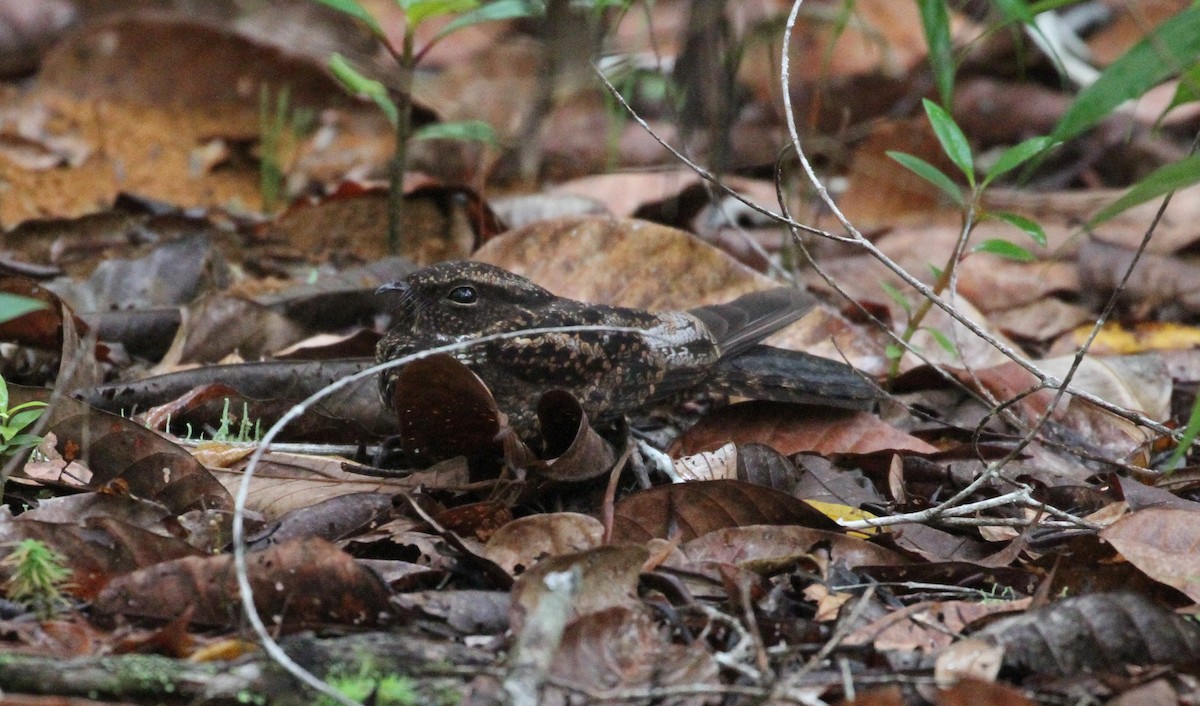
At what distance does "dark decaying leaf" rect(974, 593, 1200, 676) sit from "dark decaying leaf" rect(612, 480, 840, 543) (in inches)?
23.7

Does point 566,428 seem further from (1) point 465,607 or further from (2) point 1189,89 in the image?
(2) point 1189,89

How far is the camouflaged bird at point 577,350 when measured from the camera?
11.6ft

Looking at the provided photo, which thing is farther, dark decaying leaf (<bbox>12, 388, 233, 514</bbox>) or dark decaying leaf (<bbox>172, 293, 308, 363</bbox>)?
dark decaying leaf (<bbox>172, 293, 308, 363</bbox>)

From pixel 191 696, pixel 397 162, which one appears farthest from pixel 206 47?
pixel 191 696

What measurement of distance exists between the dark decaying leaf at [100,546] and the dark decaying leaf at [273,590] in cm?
14

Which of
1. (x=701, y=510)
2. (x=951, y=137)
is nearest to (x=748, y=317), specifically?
(x=951, y=137)

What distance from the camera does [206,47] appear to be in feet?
23.6

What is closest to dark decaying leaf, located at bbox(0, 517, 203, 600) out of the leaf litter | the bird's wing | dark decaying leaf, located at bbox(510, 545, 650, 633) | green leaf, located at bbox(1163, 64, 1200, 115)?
the leaf litter

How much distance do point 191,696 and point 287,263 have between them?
11.3 ft

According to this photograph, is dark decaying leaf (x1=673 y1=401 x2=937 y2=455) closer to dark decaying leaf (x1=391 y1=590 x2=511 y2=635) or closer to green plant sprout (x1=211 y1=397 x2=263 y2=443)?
green plant sprout (x1=211 y1=397 x2=263 y2=443)

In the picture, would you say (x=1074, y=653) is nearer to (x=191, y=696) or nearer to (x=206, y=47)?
(x=191, y=696)

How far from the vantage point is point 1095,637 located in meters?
2.45

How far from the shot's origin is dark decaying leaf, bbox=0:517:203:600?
2.62m

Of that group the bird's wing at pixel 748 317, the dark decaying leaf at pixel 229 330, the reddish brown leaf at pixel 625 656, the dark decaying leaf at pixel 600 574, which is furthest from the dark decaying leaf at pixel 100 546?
the bird's wing at pixel 748 317
